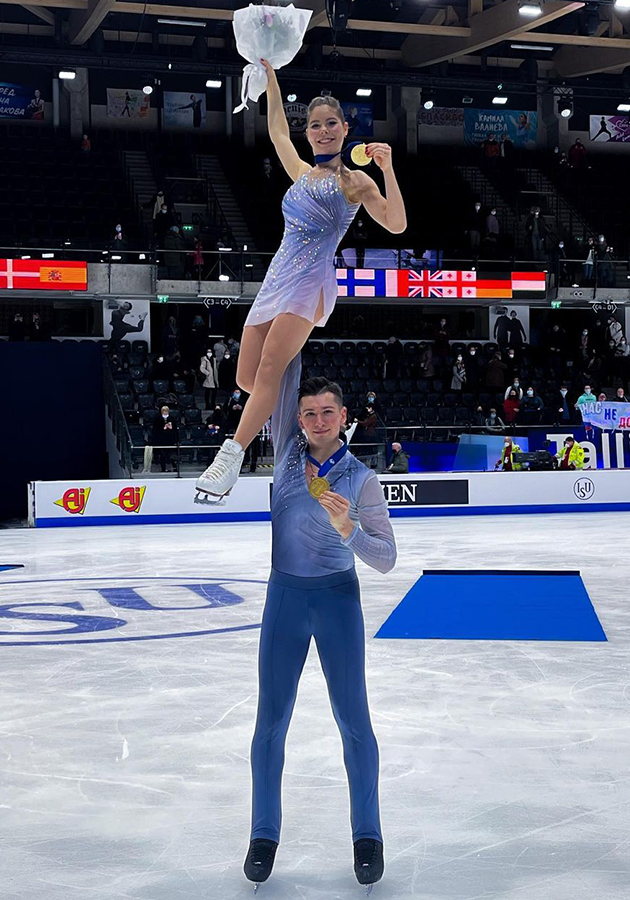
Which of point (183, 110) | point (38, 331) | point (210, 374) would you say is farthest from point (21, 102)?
point (210, 374)

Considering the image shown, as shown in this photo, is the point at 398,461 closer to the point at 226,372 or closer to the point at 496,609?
the point at 226,372

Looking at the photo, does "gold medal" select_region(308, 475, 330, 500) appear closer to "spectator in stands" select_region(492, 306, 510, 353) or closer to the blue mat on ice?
the blue mat on ice

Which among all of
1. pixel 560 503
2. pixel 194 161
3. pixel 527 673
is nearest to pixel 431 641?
pixel 527 673

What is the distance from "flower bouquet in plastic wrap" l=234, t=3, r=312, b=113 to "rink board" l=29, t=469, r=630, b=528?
46.9ft

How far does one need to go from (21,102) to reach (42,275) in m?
8.69

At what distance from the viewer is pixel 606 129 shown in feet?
107

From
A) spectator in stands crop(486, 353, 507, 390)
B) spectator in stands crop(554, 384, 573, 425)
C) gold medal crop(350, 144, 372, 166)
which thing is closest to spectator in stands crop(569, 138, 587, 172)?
spectator in stands crop(554, 384, 573, 425)

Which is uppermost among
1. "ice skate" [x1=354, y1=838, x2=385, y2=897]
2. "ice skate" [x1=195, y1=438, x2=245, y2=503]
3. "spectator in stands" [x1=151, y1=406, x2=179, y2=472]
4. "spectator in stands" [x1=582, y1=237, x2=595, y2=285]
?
"spectator in stands" [x1=582, y1=237, x2=595, y2=285]

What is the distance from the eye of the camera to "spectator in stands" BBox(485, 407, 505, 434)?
20.7 metres

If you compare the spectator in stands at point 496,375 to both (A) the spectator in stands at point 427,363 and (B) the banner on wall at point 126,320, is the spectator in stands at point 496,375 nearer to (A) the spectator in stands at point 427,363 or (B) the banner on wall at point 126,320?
(A) the spectator in stands at point 427,363

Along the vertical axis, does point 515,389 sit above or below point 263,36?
below

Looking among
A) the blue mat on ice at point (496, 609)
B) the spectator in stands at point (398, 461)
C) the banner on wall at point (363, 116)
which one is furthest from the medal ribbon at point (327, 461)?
the banner on wall at point (363, 116)

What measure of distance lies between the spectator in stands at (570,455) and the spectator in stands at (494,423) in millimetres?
1197

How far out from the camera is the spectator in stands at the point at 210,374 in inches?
863
